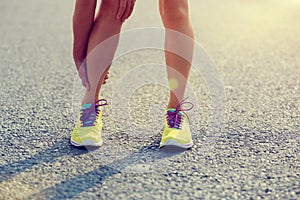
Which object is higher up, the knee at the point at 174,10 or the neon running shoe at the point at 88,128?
the knee at the point at 174,10

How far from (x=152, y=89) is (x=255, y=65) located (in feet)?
2.97

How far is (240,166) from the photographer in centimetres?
252

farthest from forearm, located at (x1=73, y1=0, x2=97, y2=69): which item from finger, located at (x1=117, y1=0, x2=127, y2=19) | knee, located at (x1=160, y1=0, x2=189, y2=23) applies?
knee, located at (x1=160, y1=0, x2=189, y2=23)

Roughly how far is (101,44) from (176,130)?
0.55 metres

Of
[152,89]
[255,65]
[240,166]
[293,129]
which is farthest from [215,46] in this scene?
[240,166]

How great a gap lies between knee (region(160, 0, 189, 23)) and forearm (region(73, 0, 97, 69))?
33 centimetres

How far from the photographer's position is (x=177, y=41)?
2715 millimetres

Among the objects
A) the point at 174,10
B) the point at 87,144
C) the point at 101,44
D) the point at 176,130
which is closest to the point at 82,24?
the point at 101,44

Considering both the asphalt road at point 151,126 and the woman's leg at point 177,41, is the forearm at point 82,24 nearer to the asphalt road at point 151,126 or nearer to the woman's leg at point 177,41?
the woman's leg at point 177,41

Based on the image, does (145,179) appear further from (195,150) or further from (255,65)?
(255,65)

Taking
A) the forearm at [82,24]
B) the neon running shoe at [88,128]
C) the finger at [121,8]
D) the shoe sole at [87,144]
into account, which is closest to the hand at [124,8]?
the finger at [121,8]

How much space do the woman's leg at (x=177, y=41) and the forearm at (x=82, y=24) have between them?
0.34m

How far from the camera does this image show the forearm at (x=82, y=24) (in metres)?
2.62

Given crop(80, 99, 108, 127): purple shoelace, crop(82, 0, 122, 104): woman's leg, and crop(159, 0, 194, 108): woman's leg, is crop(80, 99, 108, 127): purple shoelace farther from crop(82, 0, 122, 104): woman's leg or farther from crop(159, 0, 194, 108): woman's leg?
crop(159, 0, 194, 108): woman's leg
